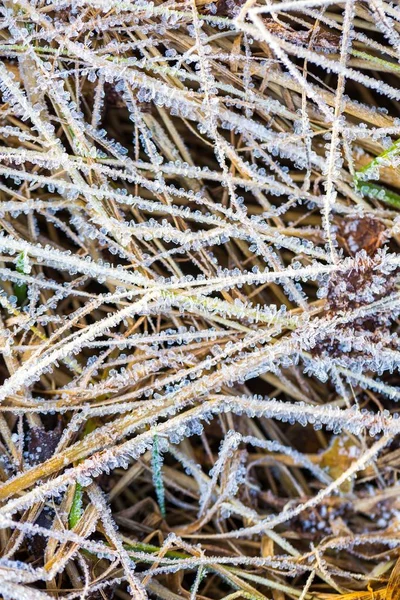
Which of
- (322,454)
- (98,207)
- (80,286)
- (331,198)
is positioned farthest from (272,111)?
(322,454)

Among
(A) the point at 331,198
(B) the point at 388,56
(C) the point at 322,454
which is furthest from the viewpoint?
(C) the point at 322,454

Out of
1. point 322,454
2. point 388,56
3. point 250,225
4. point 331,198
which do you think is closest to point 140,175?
point 250,225

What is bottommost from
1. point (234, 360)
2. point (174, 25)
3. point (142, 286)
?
point (234, 360)

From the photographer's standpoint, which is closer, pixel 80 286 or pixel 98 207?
pixel 98 207

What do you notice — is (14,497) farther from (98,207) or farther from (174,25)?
(174,25)

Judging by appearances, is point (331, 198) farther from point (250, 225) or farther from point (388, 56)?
point (388, 56)

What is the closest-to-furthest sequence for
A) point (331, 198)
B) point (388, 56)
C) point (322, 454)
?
point (331, 198) → point (388, 56) → point (322, 454)

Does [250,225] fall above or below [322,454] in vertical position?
above
